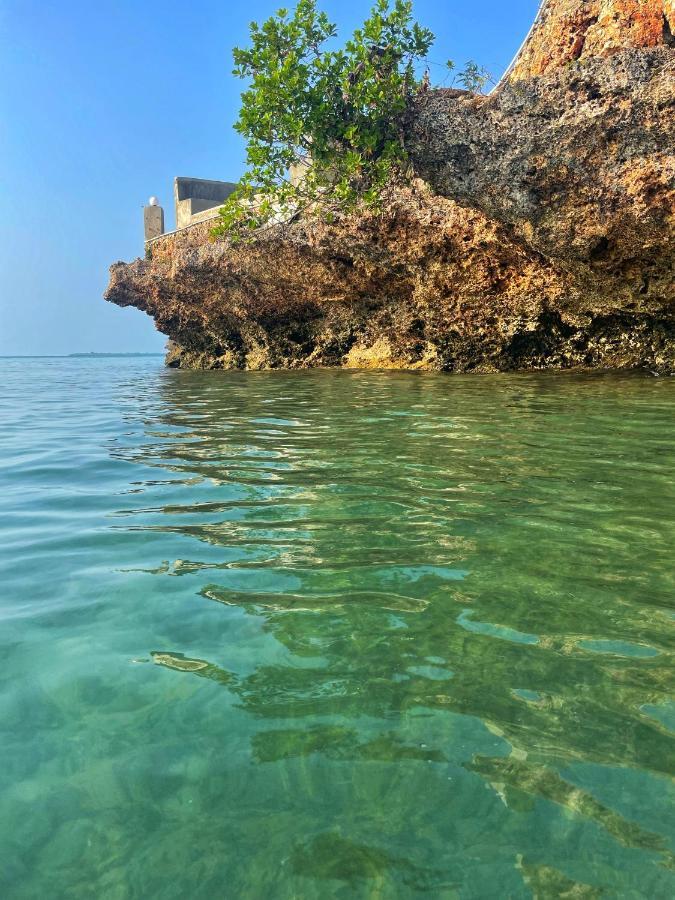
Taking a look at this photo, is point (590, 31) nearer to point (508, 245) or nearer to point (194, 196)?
point (508, 245)

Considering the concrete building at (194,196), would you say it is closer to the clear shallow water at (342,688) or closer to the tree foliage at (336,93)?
the tree foliage at (336,93)

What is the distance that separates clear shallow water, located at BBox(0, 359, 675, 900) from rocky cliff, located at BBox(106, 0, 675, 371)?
667cm

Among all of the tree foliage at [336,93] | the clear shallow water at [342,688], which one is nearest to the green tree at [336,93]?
the tree foliage at [336,93]

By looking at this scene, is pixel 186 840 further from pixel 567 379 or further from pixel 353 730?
pixel 567 379

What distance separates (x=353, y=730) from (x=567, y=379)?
33.4ft

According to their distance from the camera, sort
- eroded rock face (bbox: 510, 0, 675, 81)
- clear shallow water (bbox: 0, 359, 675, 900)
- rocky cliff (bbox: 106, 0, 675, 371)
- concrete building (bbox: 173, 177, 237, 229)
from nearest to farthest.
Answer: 1. clear shallow water (bbox: 0, 359, 675, 900)
2. eroded rock face (bbox: 510, 0, 675, 81)
3. rocky cliff (bbox: 106, 0, 675, 371)
4. concrete building (bbox: 173, 177, 237, 229)

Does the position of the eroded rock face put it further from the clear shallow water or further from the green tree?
the clear shallow water

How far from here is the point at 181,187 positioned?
21000mm

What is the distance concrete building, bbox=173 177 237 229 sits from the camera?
66.5 feet

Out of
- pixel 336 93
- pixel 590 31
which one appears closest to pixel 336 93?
pixel 336 93

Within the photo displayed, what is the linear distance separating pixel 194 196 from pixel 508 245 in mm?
12807

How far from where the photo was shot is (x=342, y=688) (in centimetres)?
180

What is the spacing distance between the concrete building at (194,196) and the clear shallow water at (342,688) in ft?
58.9

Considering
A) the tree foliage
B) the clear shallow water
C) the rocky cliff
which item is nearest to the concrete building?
the rocky cliff
